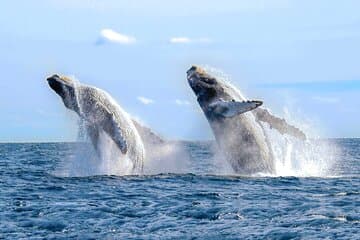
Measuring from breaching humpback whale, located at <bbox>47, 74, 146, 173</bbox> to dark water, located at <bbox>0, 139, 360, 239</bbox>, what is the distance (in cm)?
151

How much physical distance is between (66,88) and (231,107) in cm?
564

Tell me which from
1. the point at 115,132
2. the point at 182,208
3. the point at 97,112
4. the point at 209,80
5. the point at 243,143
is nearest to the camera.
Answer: the point at 182,208

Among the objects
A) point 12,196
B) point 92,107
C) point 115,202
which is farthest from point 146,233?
point 92,107

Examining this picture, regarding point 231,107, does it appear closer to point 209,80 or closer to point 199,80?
point 209,80

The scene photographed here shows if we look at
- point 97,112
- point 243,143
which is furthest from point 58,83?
point 243,143

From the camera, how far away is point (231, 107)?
795 inches

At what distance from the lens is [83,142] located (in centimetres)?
2316

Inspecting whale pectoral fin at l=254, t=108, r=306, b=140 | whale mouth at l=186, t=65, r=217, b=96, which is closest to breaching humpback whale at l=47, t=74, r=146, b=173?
whale mouth at l=186, t=65, r=217, b=96

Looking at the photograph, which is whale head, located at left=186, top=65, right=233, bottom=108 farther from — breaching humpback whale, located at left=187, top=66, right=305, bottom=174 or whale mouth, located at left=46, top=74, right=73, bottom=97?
whale mouth, located at left=46, top=74, right=73, bottom=97

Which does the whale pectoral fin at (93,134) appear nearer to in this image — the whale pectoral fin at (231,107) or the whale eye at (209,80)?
the whale eye at (209,80)

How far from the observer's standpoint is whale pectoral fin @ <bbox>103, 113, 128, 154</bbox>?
21.1m

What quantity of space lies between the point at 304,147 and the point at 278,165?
1821mm

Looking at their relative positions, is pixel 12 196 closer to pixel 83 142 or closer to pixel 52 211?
pixel 52 211

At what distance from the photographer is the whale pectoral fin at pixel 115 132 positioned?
2112 centimetres
